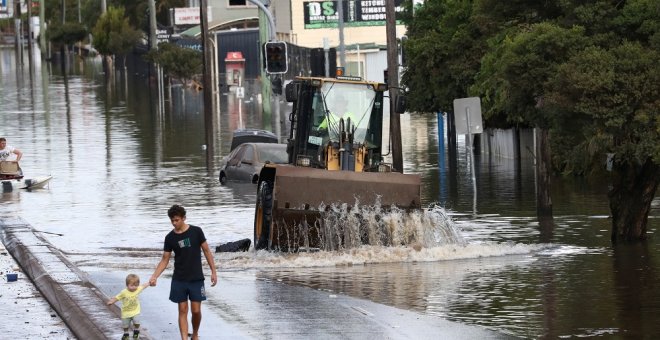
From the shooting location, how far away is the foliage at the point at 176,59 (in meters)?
82.9

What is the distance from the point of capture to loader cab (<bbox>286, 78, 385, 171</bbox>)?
2317 cm

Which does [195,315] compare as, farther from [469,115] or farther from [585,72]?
[469,115]

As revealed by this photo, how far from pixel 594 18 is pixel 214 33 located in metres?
70.5

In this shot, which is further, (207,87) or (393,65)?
(207,87)

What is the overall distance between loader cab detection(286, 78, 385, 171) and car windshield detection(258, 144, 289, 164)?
1205 centimetres

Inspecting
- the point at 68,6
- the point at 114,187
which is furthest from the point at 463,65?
→ the point at 68,6

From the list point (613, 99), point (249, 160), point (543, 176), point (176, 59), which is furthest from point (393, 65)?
A: point (176, 59)

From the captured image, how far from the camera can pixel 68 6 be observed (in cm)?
16188

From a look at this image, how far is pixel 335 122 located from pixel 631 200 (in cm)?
481

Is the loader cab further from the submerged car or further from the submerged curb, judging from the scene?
the submerged car

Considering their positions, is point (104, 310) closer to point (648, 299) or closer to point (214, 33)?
point (648, 299)

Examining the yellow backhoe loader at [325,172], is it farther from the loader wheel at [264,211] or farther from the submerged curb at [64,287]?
the submerged curb at [64,287]

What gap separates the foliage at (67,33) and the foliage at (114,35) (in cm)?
1954

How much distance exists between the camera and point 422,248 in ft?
71.4
